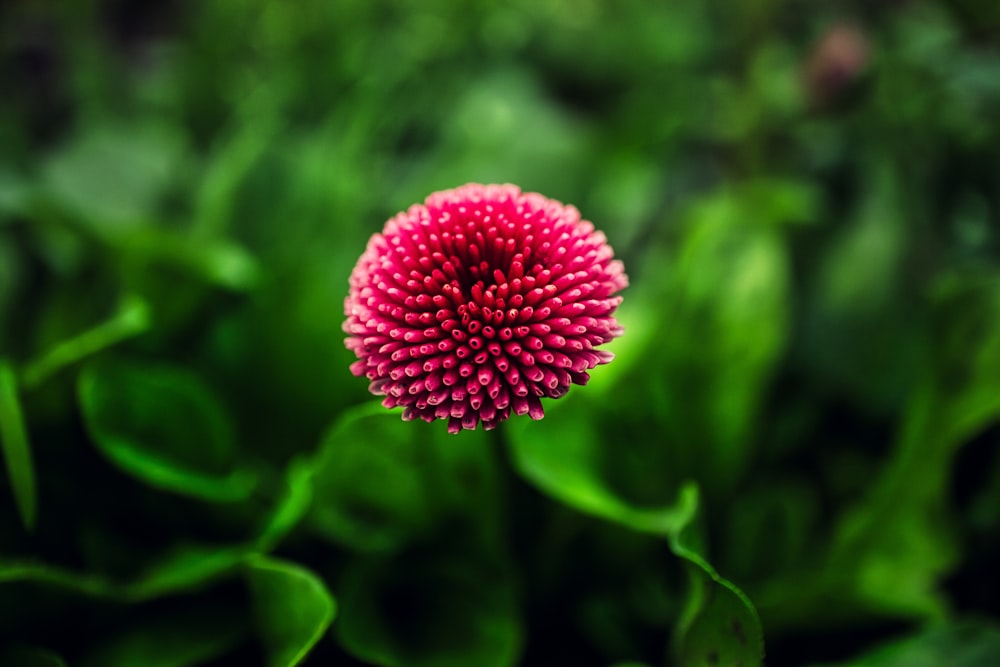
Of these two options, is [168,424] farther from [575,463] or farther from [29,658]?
[575,463]

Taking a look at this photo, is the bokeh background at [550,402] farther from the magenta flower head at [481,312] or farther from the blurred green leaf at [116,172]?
the magenta flower head at [481,312]

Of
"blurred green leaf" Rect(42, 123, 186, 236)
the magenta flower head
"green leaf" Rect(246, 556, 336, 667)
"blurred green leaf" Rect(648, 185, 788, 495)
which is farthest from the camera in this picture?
"blurred green leaf" Rect(42, 123, 186, 236)

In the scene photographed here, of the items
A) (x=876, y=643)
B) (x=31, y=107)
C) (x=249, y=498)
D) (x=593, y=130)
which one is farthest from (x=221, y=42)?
(x=876, y=643)

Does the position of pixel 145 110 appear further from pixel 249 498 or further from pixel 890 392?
pixel 890 392

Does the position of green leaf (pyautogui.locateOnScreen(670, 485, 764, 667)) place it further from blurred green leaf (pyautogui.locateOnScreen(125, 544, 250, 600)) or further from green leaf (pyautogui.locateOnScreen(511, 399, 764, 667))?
blurred green leaf (pyautogui.locateOnScreen(125, 544, 250, 600))

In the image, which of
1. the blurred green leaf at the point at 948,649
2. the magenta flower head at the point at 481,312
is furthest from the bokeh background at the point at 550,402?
the magenta flower head at the point at 481,312

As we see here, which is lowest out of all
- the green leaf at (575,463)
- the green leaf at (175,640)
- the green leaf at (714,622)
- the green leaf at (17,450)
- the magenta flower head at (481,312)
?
the green leaf at (175,640)

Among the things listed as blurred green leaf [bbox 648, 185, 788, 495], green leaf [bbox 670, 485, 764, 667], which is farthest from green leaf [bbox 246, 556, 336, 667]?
blurred green leaf [bbox 648, 185, 788, 495]
